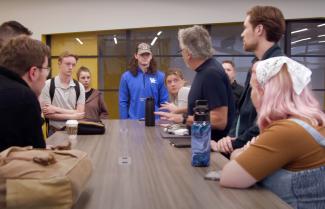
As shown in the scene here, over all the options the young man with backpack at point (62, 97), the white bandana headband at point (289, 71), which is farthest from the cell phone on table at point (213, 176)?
the young man with backpack at point (62, 97)

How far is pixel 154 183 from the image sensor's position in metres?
1.46

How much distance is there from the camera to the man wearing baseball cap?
12.7 ft

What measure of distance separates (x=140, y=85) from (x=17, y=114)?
2297 millimetres

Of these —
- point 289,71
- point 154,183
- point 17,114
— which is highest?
point 289,71

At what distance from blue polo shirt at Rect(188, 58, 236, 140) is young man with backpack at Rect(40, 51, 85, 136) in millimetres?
1210

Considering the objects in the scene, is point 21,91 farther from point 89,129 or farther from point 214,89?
point 214,89

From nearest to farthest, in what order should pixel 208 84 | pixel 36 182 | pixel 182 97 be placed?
1. pixel 36 182
2. pixel 208 84
3. pixel 182 97

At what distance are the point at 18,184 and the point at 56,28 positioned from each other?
226 inches

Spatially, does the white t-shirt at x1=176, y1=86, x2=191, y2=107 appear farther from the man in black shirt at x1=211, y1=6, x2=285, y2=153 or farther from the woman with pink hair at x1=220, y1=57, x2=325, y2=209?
the woman with pink hair at x1=220, y1=57, x2=325, y2=209

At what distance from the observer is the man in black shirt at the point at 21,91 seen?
163 centimetres

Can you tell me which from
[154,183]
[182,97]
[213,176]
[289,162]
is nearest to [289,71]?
[289,162]

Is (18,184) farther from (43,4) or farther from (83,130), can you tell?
(43,4)

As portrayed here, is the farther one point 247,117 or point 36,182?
point 247,117

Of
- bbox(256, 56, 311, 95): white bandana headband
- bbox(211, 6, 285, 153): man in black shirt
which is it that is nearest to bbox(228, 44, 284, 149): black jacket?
bbox(211, 6, 285, 153): man in black shirt
